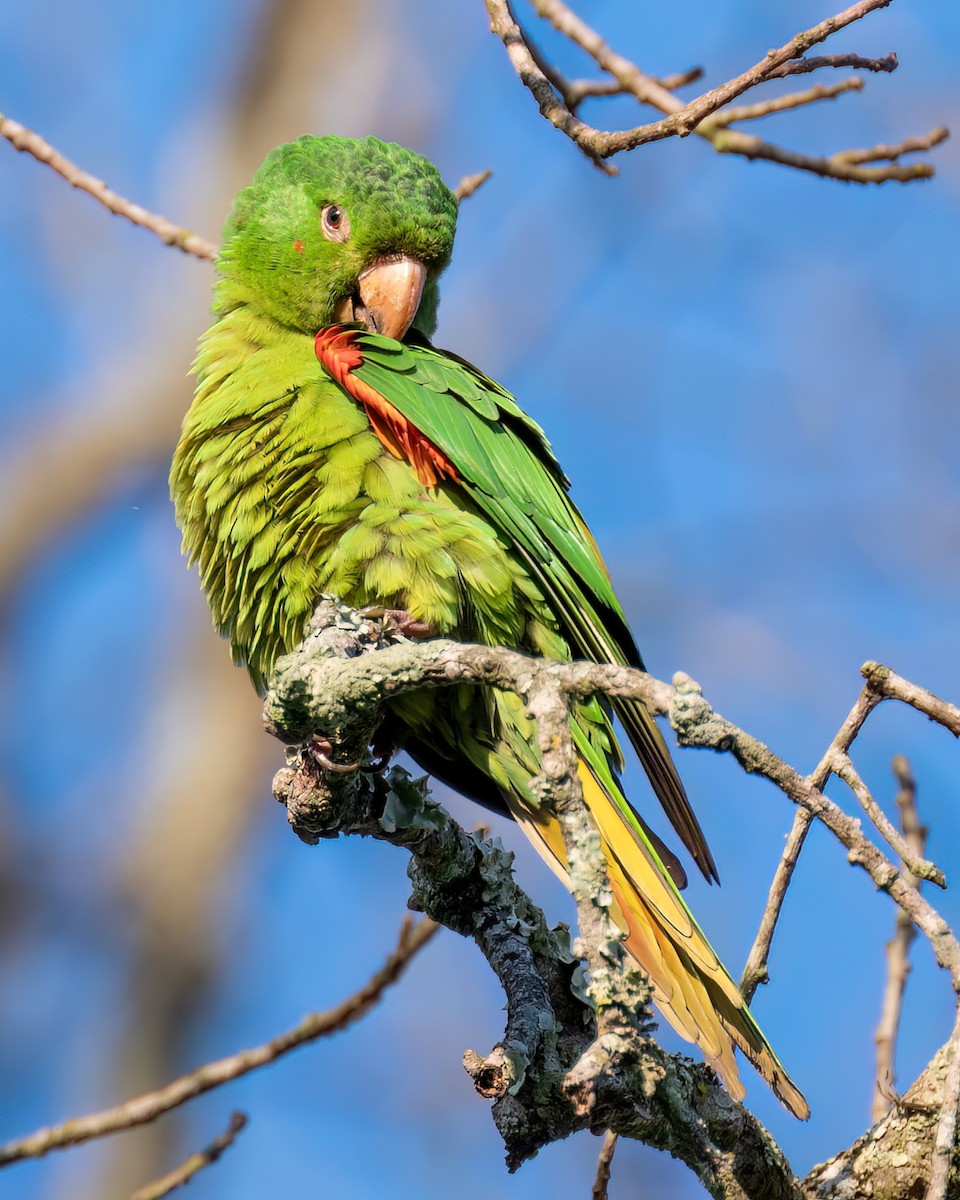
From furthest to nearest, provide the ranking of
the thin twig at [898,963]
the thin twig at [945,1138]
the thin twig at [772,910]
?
the thin twig at [898,963] → the thin twig at [772,910] → the thin twig at [945,1138]

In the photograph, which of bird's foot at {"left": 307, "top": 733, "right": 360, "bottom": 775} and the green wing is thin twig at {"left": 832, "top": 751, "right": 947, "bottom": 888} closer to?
bird's foot at {"left": 307, "top": 733, "right": 360, "bottom": 775}

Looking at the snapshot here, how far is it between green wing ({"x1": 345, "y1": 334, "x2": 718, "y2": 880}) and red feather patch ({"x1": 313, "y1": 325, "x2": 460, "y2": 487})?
0.06ft

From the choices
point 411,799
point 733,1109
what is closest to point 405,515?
point 411,799

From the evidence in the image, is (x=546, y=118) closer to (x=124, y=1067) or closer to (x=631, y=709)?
(x=631, y=709)

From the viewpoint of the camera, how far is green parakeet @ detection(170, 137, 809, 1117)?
2838 mm

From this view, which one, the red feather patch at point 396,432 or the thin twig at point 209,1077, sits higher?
the red feather patch at point 396,432

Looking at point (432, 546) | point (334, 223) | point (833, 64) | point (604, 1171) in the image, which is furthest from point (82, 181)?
point (604, 1171)

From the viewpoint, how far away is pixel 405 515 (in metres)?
2.88

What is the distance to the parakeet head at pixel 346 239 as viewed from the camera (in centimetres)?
346

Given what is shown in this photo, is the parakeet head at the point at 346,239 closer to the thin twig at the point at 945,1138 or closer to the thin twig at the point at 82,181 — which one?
the thin twig at the point at 82,181

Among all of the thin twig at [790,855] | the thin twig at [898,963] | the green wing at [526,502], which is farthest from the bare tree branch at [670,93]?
the thin twig at [898,963]

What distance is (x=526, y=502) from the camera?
10.0 ft

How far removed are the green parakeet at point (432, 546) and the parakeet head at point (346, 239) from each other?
0.14 meters

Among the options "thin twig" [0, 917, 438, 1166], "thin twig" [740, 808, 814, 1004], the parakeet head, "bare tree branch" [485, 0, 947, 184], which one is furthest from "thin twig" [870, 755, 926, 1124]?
the parakeet head
